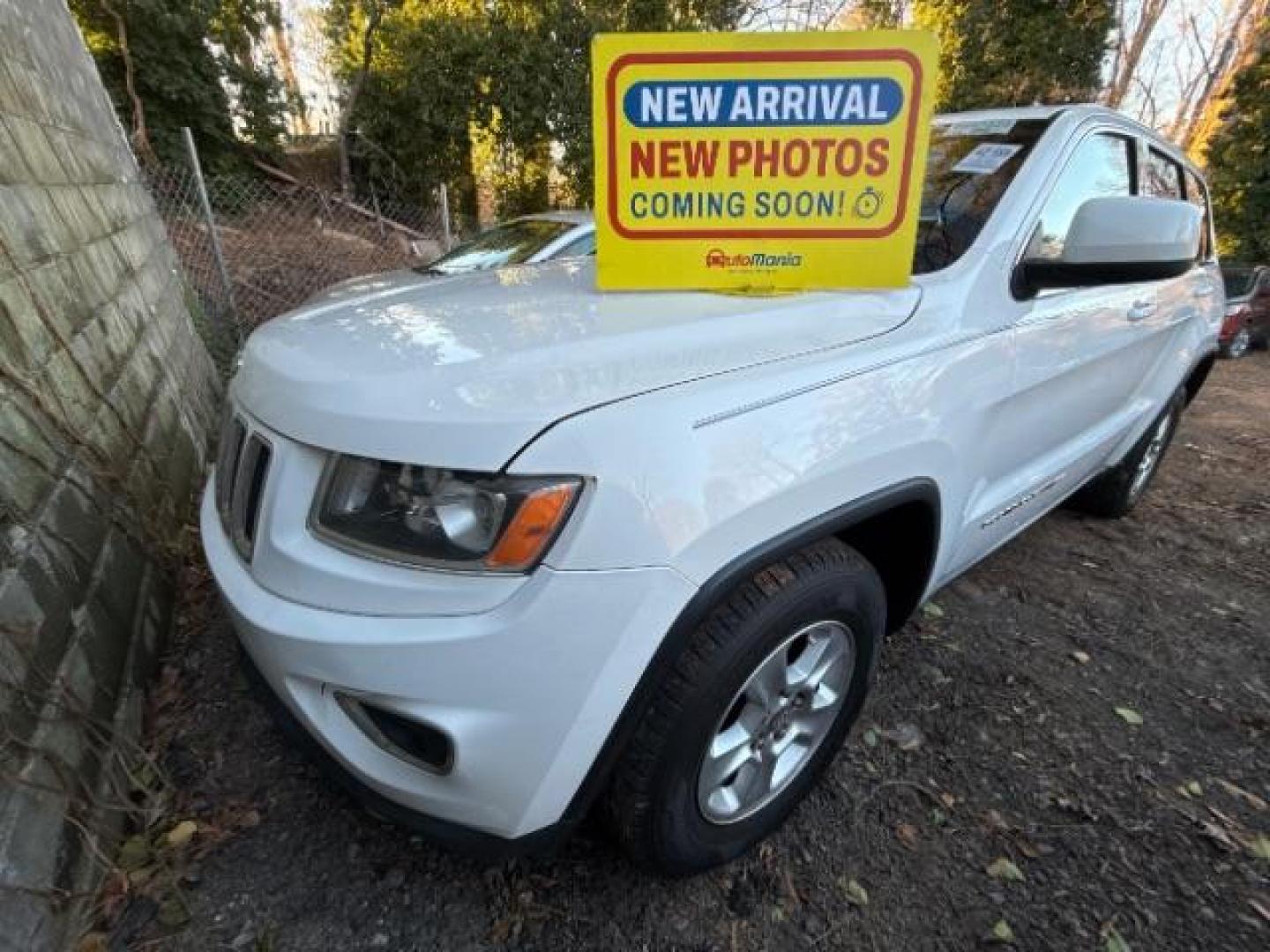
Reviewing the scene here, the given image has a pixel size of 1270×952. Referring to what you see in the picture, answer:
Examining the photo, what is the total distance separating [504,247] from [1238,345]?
429 inches

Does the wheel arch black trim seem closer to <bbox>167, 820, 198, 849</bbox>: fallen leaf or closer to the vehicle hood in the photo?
the vehicle hood

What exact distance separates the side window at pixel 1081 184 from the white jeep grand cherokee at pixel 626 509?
48 mm

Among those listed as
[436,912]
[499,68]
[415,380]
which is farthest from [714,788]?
[499,68]

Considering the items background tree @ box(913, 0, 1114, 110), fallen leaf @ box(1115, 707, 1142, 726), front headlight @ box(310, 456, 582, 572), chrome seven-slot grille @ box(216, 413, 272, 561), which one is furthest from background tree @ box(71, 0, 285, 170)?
background tree @ box(913, 0, 1114, 110)

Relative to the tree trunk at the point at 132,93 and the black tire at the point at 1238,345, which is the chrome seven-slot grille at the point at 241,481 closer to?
the tree trunk at the point at 132,93

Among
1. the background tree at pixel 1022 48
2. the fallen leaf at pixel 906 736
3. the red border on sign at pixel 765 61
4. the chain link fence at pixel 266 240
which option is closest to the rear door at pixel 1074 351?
the red border on sign at pixel 765 61

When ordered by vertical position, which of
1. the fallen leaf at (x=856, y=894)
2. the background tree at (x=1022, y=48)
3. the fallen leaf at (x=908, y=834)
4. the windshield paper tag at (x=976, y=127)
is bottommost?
the fallen leaf at (x=908, y=834)

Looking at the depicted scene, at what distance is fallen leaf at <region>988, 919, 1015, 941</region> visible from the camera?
158 centimetres

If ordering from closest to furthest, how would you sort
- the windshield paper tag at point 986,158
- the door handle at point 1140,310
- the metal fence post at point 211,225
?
the windshield paper tag at point 986,158
the door handle at point 1140,310
the metal fence post at point 211,225

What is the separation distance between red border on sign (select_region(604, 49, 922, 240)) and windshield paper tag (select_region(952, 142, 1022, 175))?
0.51 metres

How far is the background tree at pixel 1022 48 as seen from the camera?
13398mm

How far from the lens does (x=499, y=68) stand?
1152 cm

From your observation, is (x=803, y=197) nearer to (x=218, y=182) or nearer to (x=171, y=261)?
(x=171, y=261)

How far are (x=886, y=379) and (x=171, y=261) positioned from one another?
5128mm
